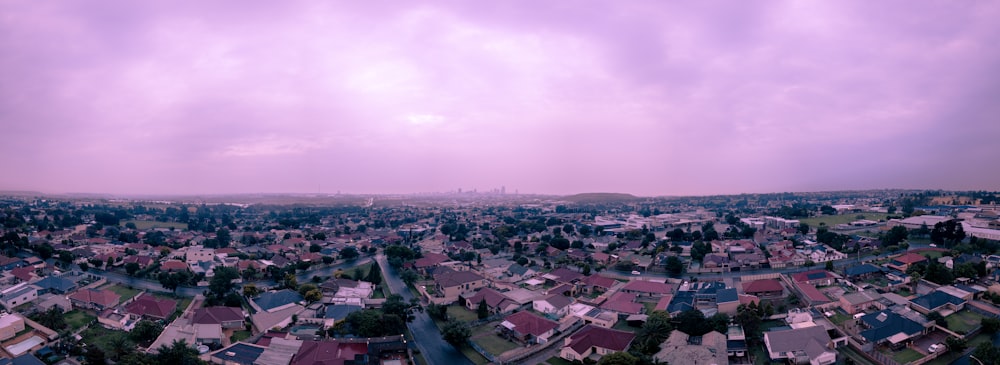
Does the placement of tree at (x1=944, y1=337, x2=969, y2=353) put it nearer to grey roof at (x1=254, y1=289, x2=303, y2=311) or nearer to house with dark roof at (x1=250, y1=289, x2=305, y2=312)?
house with dark roof at (x1=250, y1=289, x2=305, y2=312)

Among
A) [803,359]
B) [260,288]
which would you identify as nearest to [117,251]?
[260,288]

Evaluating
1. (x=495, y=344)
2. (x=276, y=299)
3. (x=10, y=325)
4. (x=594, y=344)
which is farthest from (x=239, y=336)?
(x=594, y=344)

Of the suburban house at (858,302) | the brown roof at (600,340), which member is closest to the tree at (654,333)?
the brown roof at (600,340)

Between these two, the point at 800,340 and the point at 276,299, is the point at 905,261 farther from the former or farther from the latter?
the point at 276,299

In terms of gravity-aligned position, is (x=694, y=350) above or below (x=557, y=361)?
above

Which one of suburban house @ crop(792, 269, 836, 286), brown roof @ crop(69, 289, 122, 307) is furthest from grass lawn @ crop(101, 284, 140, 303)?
suburban house @ crop(792, 269, 836, 286)

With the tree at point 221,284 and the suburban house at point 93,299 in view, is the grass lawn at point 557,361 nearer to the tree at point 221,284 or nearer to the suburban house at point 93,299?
the tree at point 221,284
